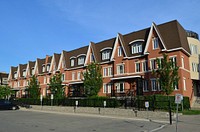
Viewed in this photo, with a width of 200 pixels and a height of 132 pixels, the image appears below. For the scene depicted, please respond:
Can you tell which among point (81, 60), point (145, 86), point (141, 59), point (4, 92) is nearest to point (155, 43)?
point (141, 59)

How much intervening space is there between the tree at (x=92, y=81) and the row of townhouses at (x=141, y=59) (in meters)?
2.83

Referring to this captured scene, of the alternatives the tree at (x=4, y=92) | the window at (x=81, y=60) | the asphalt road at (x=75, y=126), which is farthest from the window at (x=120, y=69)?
the tree at (x=4, y=92)

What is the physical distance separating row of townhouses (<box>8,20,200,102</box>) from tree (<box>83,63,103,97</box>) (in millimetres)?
2830

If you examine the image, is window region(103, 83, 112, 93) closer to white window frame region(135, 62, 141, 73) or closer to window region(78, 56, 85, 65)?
white window frame region(135, 62, 141, 73)

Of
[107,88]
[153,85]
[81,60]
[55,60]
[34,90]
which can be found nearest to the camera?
[153,85]

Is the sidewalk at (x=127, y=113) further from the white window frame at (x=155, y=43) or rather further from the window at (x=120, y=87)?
the white window frame at (x=155, y=43)

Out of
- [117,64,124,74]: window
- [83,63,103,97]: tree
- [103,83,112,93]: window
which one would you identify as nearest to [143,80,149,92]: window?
[117,64,124,74]: window

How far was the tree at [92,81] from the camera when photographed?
34406 millimetres

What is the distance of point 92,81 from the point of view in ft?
113

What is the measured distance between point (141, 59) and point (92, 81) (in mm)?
9183

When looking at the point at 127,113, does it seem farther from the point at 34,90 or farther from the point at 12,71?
the point at 12,71

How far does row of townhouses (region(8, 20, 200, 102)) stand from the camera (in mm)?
31342

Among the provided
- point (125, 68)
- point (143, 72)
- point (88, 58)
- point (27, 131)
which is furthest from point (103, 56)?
point (27, 131)

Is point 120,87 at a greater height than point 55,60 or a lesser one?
lesser
